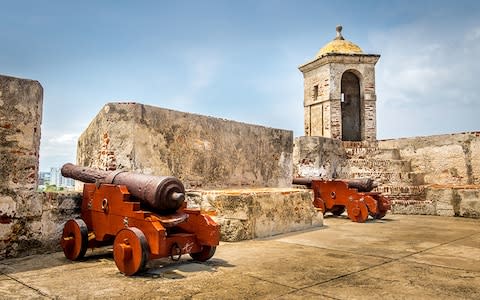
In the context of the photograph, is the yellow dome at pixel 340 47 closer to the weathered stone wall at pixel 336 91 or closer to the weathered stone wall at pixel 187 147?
the weathered stone wall at pixel 336 91

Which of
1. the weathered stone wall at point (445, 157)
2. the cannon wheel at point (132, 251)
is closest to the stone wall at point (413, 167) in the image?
the weathered stone wall at point (445, 157)

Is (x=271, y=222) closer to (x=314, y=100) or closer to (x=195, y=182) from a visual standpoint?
(x=195, y=182)

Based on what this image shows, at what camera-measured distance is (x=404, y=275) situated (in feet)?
9.39

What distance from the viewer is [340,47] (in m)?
12.4

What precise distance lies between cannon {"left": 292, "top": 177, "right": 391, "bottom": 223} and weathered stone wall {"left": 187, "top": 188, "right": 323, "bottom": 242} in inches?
62.7

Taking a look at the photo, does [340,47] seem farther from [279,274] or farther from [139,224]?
[139,224]

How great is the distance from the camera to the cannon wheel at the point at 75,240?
329 cm

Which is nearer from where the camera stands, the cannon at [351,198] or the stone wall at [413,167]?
the cannon at [351,198]

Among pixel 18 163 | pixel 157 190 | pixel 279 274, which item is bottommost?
pixel 279 274

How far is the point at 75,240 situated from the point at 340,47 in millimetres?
11235

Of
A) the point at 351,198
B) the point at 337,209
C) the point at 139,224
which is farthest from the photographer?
the point at 337,209

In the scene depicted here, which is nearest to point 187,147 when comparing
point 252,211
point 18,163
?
→ point 252,211

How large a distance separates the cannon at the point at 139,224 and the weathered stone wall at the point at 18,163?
488 mm

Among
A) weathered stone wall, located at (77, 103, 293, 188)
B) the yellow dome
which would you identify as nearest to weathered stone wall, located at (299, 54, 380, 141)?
the yellow dome
